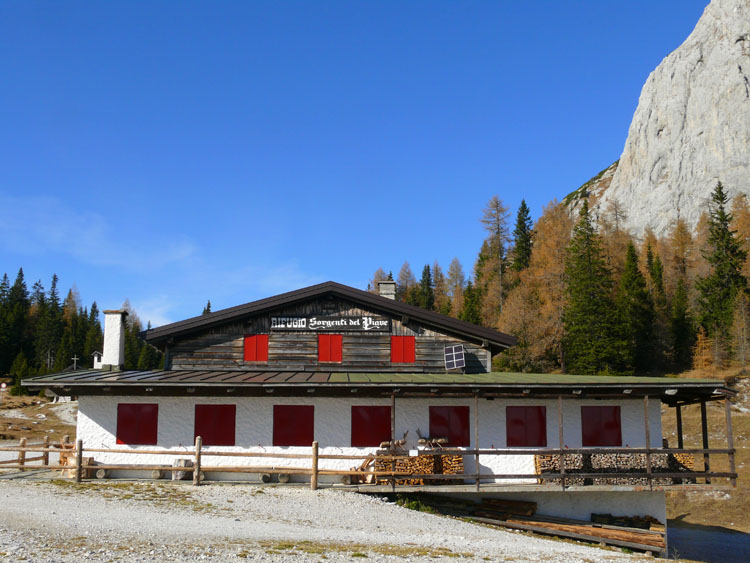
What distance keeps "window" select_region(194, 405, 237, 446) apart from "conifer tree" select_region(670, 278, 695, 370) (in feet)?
189

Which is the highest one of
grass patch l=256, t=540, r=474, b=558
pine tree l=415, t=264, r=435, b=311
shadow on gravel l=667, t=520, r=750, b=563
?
pine tree l=415, t=264, r=435, b=311

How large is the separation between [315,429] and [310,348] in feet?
12.9

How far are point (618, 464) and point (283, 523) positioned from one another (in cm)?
1100

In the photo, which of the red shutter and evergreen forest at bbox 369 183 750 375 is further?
evergreen forest at bbox 369 183 750 375

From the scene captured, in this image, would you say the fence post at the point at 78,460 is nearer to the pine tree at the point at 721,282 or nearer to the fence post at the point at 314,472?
the fence post at the point at 314,472

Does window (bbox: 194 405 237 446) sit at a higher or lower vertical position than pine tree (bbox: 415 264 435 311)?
lower

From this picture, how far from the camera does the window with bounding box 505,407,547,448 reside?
20297 millimetres

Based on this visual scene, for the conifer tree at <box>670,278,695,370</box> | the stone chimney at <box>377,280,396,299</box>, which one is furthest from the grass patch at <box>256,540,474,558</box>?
the conifer tree at <box>670,278,695,370</box>

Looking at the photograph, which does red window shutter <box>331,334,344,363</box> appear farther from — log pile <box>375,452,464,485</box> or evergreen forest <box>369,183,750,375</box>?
evergreen forest <box>369,183,750,375</box>

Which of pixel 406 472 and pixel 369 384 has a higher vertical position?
pixel 369 384

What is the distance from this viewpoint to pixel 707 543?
24.6 metres

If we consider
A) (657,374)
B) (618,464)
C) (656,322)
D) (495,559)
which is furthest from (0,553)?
(656,322)

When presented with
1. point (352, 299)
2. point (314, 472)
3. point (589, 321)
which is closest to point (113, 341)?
point (352, 299)

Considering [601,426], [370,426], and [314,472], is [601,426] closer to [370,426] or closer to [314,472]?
[370,426]
